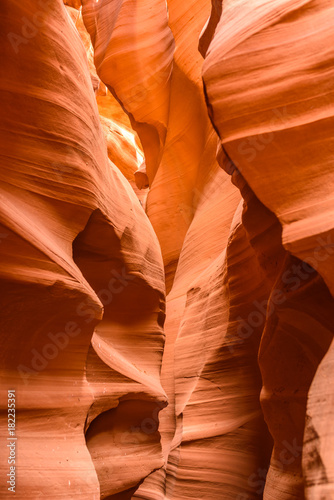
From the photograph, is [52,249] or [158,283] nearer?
[52,249]

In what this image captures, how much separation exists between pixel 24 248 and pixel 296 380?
1.88m

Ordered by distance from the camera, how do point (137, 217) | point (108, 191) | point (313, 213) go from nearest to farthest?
1. point (313, 213)
2. point (108, 191)
3. point (137, 217)

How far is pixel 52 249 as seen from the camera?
10.0 feet

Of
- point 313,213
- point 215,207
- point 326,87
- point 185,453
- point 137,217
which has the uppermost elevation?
point 326,87

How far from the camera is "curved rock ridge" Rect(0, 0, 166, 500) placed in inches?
115

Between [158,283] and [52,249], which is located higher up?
[52,249]

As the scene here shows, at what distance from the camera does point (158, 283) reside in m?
4.71

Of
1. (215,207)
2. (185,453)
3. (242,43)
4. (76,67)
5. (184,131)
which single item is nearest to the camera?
(242,43)

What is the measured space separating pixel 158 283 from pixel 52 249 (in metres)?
1.77

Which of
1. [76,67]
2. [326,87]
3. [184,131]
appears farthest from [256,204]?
[184,131]

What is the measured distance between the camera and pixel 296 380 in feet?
11.5

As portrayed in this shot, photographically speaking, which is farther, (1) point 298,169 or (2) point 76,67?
(2) point 76,67

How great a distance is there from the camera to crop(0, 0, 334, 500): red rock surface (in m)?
2.86

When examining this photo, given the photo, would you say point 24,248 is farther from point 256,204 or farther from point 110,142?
point 110,142
